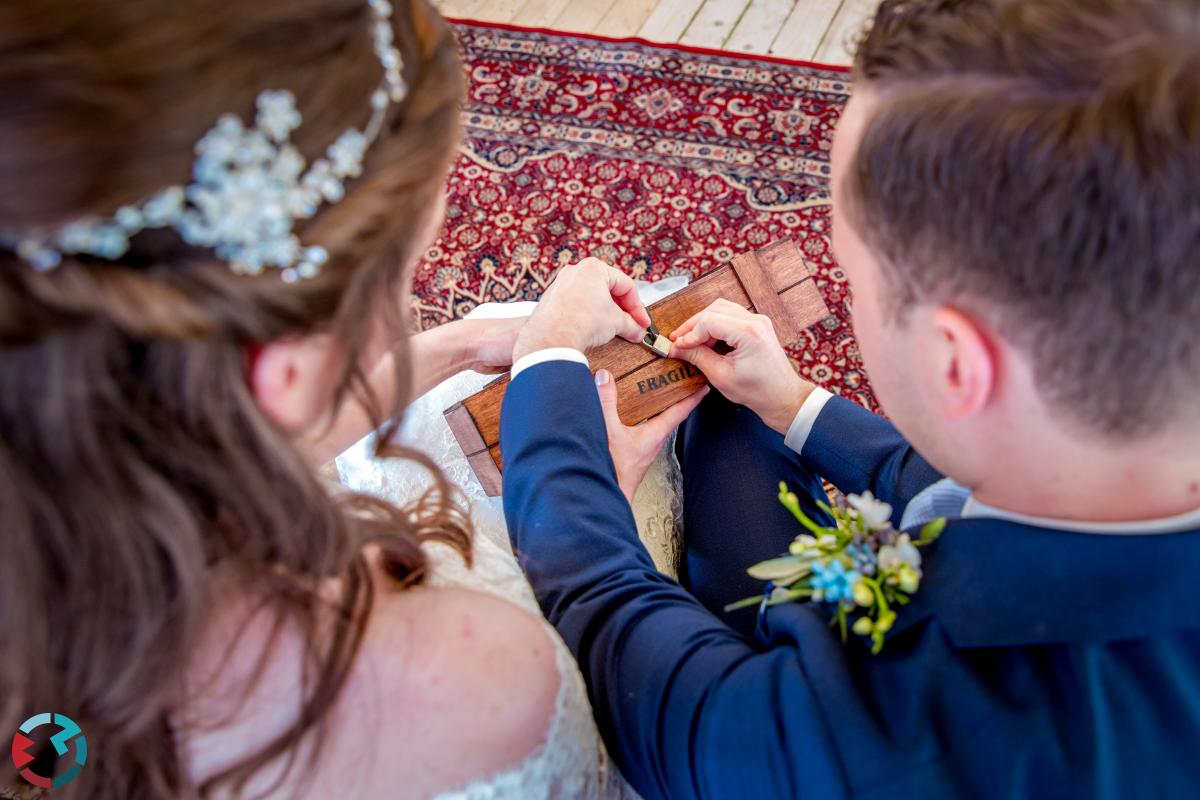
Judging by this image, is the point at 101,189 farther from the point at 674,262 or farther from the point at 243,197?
the point at 674,262

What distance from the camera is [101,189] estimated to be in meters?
0.45

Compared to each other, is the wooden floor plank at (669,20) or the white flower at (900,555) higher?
the wooden floor plank at (669,20)

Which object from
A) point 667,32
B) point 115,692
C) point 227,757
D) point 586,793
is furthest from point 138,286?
point 667,32

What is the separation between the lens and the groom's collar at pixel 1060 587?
66cm

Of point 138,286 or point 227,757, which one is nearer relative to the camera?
point 138,286

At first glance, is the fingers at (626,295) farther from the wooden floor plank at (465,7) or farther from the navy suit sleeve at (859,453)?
the wooden floor plank at (465,7)

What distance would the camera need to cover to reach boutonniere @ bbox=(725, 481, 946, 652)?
78 centimetres

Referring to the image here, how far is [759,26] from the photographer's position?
243 cm

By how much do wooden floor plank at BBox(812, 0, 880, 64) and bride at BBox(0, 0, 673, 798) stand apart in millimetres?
1961

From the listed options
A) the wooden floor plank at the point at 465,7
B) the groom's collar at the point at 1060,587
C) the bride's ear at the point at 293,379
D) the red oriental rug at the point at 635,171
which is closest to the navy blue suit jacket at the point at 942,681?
the groom's collar at the point at 1060,587

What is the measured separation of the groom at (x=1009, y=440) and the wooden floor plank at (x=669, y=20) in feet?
5.79

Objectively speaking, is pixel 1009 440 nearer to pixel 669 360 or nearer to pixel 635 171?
pixel 669 360

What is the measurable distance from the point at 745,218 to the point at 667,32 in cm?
72

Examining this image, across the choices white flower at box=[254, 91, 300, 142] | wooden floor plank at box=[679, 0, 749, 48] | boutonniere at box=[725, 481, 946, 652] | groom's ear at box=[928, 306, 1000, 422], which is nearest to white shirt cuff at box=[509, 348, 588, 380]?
boutonniere at box=[725, 481, 946, 652]
